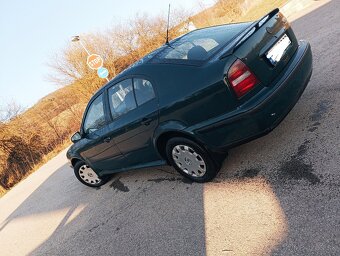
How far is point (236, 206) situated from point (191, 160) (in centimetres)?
87

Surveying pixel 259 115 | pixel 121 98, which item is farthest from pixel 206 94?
pixel 121 98

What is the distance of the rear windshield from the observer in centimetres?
390

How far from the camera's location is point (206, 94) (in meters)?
3.60

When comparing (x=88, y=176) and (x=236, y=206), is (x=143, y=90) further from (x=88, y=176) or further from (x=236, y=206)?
(x=88, y=176)

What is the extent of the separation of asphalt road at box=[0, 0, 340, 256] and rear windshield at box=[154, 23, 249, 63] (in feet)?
4.84

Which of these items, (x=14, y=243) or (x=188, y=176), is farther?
(x=14, y=243)

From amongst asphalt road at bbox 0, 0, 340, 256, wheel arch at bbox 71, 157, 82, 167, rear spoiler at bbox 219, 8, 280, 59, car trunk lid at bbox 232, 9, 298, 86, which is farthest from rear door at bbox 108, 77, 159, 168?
wheel arch at bbox 71, 157, 82, 167

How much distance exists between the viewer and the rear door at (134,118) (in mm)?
4242

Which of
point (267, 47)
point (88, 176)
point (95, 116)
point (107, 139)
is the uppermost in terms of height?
point (95, 116)

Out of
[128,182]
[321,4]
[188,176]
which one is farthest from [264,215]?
[321,4]

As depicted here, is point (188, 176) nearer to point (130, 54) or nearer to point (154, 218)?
point (154, 218)

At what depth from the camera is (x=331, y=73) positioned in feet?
17.5

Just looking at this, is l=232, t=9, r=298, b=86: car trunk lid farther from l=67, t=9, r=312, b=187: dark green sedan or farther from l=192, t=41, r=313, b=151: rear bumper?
l=192, t=41, r=313, b=151: rear bumper

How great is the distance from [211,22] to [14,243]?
18.8 meters
